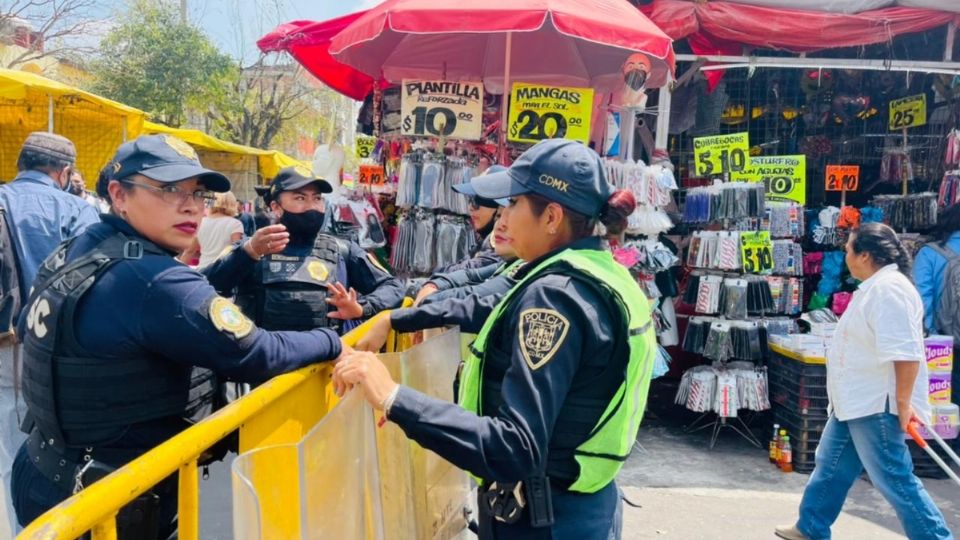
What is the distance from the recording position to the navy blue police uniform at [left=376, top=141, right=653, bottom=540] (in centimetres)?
171

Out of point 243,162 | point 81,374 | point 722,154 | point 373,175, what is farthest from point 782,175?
point 243,162

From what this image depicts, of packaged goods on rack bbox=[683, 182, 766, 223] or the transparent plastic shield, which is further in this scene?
packaged goods on rack bbox=[683, 182, 766, 223]

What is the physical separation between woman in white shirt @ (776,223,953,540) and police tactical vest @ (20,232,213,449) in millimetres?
3907

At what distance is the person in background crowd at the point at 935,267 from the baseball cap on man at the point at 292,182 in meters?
5.28

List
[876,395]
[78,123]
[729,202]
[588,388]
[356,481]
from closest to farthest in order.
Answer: [588,388], [356,481], [876,395], [729,202], [78,123]

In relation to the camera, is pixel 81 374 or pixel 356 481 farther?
pixel 356 481

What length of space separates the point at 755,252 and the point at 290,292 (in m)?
4.44

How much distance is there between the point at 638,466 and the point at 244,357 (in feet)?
15.0

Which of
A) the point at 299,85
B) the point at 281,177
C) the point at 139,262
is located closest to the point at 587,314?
the point at 139,262

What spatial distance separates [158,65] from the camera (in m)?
20.5

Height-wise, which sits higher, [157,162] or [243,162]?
[243,162]

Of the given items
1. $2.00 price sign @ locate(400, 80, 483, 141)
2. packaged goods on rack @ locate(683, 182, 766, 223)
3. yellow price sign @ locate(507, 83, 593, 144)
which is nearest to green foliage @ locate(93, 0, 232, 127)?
$2.00 price sign @ locate(400, 80, 483, 141)

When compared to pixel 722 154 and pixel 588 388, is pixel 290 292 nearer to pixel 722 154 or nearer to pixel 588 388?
pixel 588 388

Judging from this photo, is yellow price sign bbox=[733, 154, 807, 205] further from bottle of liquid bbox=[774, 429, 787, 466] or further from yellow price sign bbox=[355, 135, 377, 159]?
yellow price sign bbox=[355, 135, 377, 159]
